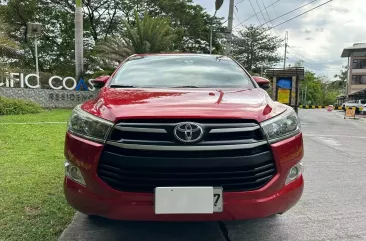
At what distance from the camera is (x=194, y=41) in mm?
33375

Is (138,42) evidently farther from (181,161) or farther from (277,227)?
(181,161)

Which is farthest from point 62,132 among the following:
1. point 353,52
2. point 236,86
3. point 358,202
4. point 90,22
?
point 353,52

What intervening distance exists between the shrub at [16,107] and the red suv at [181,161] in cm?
1233

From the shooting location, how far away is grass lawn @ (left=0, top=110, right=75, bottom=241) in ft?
9.04

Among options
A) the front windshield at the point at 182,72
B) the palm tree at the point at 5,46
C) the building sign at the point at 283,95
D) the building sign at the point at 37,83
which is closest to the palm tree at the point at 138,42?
the building sign at the point at 37,83

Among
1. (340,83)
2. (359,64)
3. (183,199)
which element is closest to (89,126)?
(183,199)

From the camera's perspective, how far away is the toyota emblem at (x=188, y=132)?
2.04 m

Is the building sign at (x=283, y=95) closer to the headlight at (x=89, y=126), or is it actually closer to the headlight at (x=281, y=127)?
the headlight at (x=281, y=127)

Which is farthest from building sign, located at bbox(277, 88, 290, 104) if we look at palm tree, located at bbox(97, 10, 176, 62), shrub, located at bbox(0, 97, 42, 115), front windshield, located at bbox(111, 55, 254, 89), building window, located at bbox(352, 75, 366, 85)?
building window, located at bbox(352, 75, 366, 85)

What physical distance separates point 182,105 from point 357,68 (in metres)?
63.9

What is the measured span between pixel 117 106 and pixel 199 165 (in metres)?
0.70

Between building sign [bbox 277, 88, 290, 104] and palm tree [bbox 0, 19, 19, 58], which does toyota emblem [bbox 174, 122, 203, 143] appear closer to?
palm tree [bbox 0, 19, 19, 58]

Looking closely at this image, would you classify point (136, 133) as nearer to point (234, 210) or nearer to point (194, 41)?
point (234, 210)

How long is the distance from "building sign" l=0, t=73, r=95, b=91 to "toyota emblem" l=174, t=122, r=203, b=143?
538 inches
